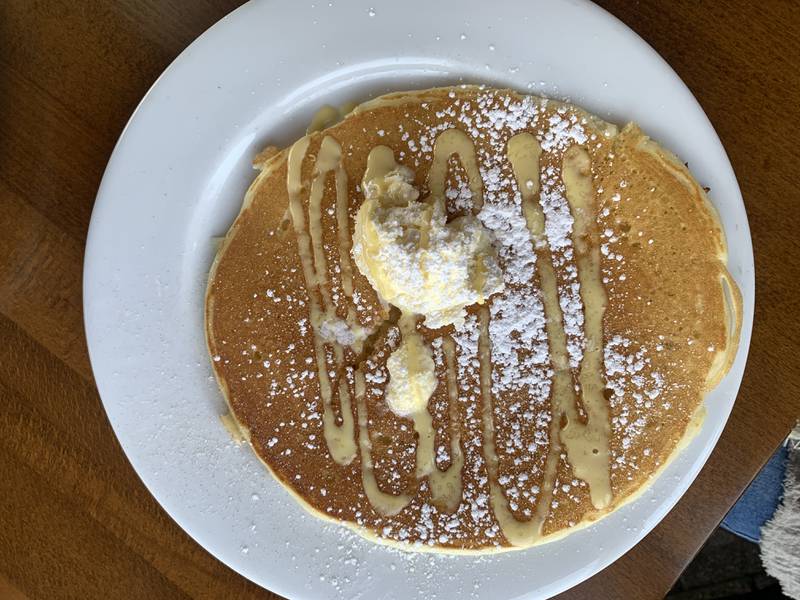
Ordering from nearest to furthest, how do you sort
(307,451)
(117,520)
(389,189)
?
(389,189) → (307,451) → (117,520)

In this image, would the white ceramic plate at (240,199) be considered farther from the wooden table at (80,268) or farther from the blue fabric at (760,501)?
the blue fabric at (760,501)

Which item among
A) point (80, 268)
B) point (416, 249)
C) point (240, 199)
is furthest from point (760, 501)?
point (80, 268)

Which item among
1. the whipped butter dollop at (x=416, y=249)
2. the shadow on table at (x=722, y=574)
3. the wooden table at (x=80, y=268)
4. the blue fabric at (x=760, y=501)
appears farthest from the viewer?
the shadow on table at (x=722, y=574)

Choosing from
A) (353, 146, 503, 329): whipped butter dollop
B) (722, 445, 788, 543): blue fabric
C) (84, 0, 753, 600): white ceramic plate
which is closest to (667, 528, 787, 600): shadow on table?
(722, 445, 788, 543): blue fabric

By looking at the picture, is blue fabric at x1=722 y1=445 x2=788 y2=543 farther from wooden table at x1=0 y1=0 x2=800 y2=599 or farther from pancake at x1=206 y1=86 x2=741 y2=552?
pancake at x1=206 y1=86 x2=741 y2=552

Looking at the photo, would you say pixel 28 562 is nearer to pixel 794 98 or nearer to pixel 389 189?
pixel 389 189

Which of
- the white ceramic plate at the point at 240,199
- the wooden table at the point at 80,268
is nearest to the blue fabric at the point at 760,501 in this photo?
the wooden table at the point at 80,268

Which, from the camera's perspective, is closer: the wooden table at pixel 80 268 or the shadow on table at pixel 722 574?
the wooden table at pixel 80 268

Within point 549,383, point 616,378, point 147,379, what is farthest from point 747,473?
point 147,379
